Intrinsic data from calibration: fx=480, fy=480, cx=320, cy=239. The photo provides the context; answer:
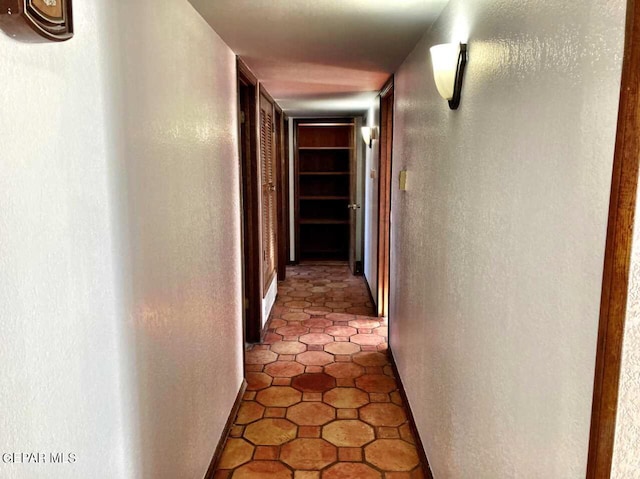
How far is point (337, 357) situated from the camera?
3402 mm

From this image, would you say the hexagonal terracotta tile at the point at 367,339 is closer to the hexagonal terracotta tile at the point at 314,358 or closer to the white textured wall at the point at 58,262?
the hexagonal terracotta tile at the point at 314,358

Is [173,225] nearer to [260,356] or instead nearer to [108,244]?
[108,244]

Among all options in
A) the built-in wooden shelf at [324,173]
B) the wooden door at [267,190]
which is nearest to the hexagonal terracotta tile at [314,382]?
the wooden door at [267,190]

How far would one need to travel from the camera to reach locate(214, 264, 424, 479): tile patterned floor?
2199mm

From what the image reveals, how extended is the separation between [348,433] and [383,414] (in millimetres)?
279

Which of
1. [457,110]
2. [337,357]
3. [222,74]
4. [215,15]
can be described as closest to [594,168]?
[457,110]

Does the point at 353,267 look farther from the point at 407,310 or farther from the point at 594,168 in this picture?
the point at 594,168

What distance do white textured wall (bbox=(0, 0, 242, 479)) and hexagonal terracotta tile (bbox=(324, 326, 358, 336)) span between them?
193 centimetres

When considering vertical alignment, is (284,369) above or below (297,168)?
below

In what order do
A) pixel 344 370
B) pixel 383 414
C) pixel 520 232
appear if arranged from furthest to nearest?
pixel 344 370 → pixel 383 414 → pixel 520 232

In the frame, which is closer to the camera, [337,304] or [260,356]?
[260,356]

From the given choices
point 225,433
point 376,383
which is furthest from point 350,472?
point 376,383

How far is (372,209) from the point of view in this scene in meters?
4.71

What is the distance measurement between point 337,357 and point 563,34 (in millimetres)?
2824
